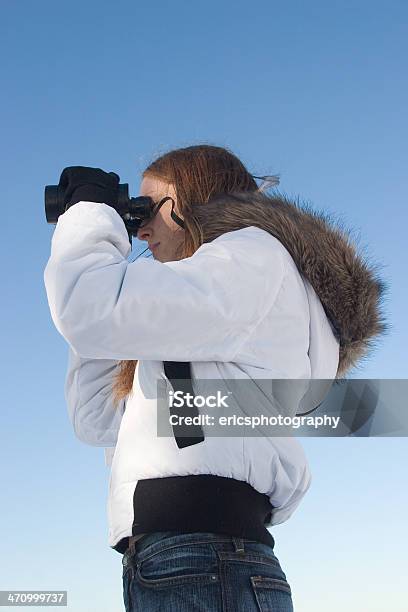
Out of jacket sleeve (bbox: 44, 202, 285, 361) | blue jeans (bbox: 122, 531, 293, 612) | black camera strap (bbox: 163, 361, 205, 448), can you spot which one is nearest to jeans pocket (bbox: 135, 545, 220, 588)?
blue jeans (bbox: 122, 531, 293, 612)

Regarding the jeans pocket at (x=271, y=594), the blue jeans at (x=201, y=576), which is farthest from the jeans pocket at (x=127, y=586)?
the jeans pocket at (x=271, y=594)

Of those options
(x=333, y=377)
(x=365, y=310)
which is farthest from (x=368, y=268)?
(x=333, y=377)

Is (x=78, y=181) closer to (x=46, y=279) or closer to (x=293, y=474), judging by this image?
(x=46, y=279)

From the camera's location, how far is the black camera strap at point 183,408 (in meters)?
1.78

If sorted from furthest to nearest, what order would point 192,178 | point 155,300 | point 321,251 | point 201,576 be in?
point 192,178, point 321,251, point 155,300, point 201,576

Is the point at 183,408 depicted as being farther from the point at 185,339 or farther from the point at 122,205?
the point at 122,205

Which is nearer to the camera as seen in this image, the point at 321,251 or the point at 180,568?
the point at 180,568

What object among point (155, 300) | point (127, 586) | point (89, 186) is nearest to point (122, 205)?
point (89, 186)

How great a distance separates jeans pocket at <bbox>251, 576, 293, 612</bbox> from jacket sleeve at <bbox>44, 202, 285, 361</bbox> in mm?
532

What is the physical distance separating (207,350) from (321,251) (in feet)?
1.73

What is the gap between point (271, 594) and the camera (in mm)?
1710

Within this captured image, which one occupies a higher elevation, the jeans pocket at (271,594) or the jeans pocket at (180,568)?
the jeans pocket at (180,568)

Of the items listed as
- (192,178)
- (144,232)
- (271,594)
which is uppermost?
(192,178)

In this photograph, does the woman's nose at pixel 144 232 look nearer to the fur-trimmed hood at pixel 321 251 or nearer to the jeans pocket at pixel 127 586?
the fur-trimmed hood at pixel 321 251
